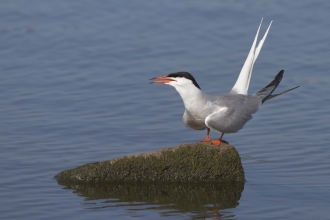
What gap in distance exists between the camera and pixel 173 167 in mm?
7418

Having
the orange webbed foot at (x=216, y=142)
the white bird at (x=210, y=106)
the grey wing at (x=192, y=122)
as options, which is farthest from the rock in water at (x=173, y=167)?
the grey wing at (x=192, y=122)

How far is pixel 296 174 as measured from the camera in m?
7.79

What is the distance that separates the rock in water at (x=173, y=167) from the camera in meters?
7.35

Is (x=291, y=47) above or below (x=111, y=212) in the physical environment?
above

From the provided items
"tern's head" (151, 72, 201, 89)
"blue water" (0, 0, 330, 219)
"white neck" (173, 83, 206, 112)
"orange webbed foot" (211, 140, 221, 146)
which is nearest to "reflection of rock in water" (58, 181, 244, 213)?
"blue water" (0, 0, 330, 219)

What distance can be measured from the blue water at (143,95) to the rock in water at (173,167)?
26cm

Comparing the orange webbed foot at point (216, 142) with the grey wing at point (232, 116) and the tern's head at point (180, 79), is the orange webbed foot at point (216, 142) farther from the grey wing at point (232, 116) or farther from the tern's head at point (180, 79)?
the tern's head at point (180, 79)

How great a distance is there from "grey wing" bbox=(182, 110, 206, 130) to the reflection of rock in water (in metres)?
0.68

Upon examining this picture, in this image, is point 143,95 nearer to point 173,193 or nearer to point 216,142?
point 216,142

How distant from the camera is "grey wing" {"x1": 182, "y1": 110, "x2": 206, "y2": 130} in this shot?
7664 mm

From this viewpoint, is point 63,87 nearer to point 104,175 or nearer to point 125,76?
point 125,76

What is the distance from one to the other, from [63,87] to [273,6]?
6.28 meters

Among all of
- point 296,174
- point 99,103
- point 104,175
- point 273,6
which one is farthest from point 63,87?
point 273,6

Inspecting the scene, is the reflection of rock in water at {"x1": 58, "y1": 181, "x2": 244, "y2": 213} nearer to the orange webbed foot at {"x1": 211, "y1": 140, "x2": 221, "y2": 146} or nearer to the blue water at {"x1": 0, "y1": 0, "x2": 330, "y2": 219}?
the blue water at {"x1": 0, "y1": 0, "x2": 330, "y2": 219}
